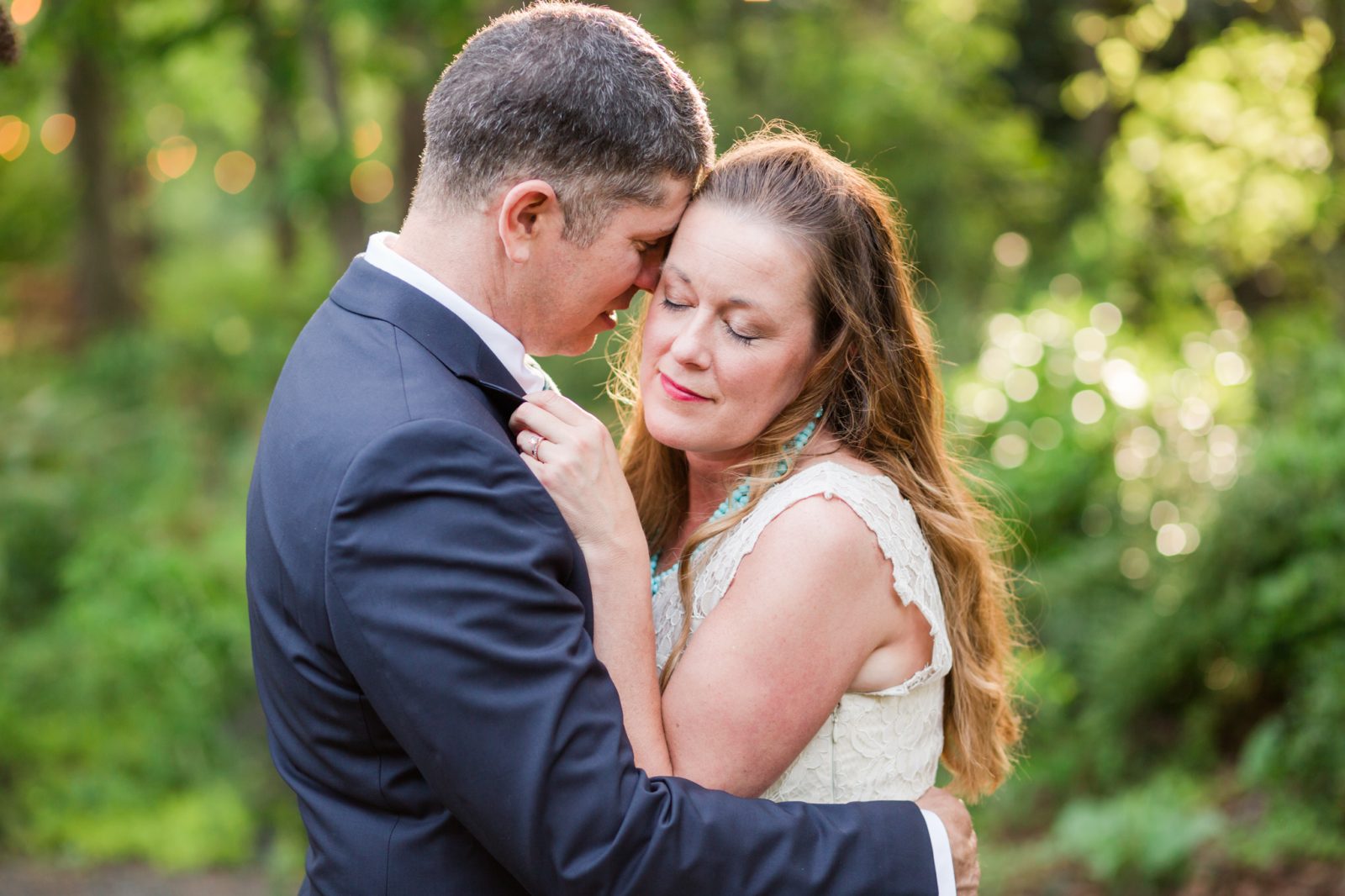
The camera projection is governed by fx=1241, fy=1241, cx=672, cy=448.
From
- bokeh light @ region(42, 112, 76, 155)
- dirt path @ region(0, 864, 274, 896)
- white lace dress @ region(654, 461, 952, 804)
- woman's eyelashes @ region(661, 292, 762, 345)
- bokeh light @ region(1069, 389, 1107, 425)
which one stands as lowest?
dirt path @ region(0, 864, 274, 896)

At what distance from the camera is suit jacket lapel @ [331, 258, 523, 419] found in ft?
6.46

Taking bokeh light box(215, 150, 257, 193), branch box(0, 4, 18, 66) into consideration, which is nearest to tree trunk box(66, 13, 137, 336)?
bokeh light box(215, 150, 257, 193)

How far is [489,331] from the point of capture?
2.06 m

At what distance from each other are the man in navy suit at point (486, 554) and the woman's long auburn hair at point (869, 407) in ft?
0.64

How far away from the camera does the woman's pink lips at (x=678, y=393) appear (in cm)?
232

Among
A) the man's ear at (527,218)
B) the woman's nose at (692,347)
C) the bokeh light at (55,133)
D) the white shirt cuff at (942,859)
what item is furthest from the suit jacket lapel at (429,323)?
the bokeh light at (55,133)

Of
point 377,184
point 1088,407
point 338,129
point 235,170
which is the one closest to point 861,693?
point 1088,407

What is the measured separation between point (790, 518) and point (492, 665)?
72 centimetres

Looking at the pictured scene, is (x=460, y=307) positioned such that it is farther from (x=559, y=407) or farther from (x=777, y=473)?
(x=777, y=473)

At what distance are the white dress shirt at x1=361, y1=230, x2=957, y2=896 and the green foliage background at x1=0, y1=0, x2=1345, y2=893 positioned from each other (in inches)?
58.3

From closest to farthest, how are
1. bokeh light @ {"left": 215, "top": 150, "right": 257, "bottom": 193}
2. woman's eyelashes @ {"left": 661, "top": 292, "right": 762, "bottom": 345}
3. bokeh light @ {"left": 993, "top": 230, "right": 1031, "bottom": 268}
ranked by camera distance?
woman's eyelashes @ {"left": 661, "top": 292, "right": 762, "bottom": 345} → bokeh light @ {"left": 993, "top": 230, "right": 1031, "bottom": 268} → bokeh light @ {"left": 215, "top": 150, "right": 257, "bottom": 193}

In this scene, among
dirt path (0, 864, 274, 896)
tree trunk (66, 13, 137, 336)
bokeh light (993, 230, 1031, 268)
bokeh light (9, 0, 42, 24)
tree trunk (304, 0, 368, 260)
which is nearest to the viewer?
dirt path (0, 864, 274, 896)

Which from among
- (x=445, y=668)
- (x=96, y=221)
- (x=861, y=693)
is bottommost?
(x=96, y=221)

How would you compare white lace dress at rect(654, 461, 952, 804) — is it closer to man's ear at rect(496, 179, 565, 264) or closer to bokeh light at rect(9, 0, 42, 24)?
man's ear at rect(496, 179, 565, 264)
